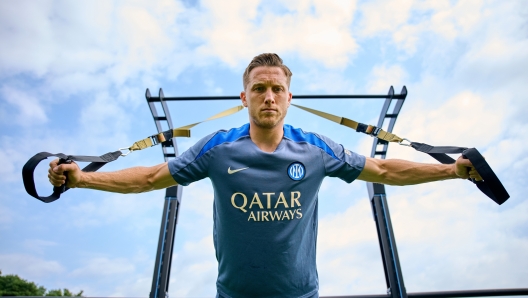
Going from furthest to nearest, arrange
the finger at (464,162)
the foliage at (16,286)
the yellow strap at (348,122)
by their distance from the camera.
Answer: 1. the foliage at (16,286)
2. the yellow strap at (348,122)
3. the finger at (464,162)

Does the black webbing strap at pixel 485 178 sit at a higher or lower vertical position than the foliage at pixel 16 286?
lower

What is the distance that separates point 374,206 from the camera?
15.2ft

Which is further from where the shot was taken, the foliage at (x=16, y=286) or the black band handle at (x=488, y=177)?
the foliage at (x=16, y=286)

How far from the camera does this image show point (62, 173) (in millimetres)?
2098

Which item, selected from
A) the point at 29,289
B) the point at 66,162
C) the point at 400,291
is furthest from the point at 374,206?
the point at 29,289

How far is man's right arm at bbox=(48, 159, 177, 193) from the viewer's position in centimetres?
211

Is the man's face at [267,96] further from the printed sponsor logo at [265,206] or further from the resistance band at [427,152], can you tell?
the resistance band at [427,152]

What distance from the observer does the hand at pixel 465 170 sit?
7.18 feet

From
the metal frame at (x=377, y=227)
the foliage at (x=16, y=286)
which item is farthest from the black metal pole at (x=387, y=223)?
the foliage at (x=16, y=286)

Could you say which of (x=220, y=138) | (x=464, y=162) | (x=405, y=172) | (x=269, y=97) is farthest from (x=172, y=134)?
(x=464, y=162)

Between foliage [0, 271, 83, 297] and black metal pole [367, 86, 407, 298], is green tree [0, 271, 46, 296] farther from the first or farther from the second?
black metal pole [367, 86, 407, 298]

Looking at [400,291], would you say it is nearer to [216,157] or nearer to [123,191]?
[216,157]

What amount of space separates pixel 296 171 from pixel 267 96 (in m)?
0.48

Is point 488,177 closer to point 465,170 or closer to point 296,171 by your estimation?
point 465,170
